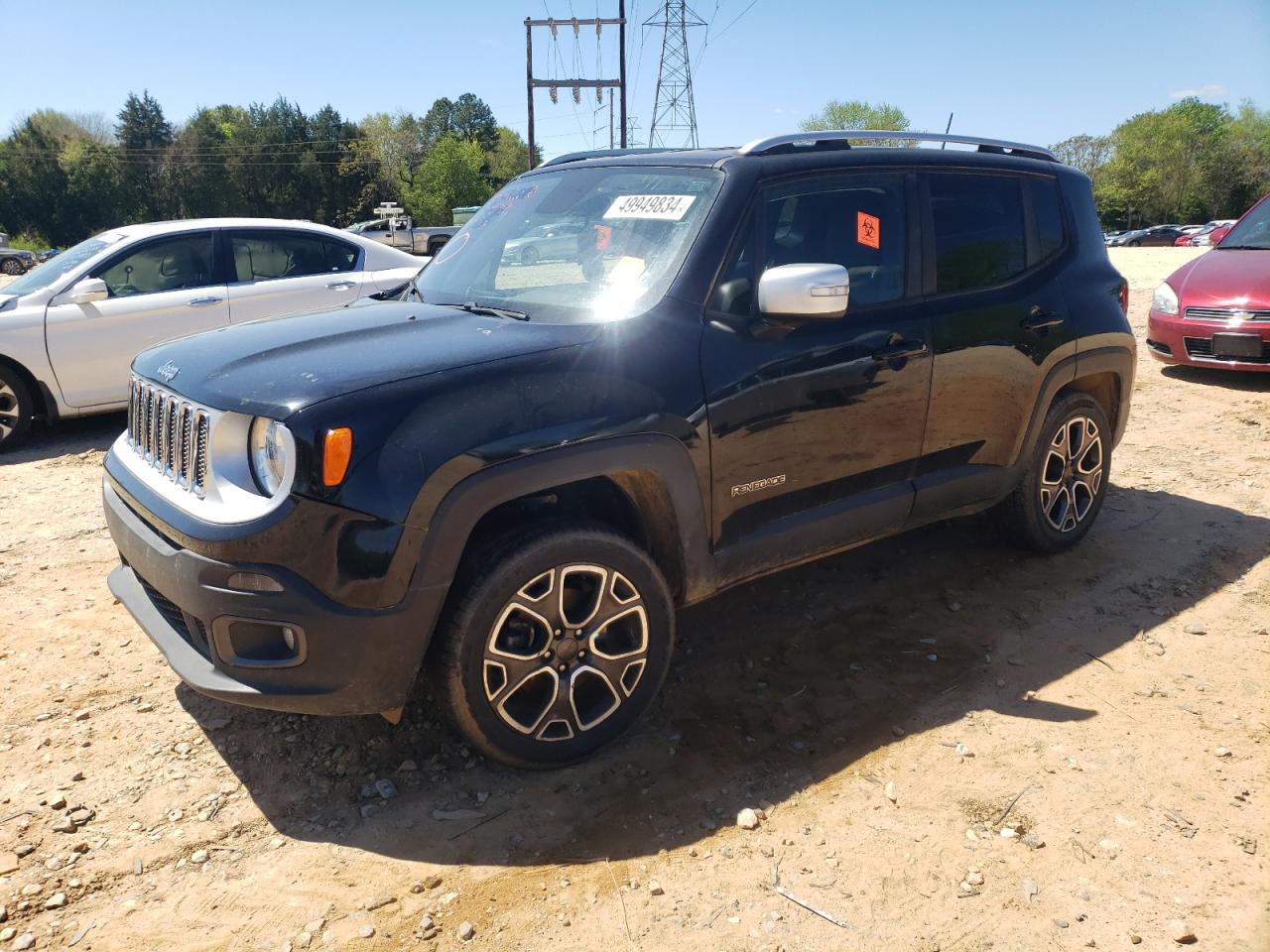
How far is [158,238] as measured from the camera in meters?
7.49

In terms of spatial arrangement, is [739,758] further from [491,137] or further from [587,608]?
[491,137]

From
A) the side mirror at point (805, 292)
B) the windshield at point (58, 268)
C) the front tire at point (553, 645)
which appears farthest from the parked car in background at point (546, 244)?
the windshield at point (58, 268)

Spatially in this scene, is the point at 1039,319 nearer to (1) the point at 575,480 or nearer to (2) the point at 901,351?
(2) the point at 901,351

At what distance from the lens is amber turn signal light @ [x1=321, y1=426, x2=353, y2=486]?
2475 mm

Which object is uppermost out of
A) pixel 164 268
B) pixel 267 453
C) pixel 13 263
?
pixel 164 268

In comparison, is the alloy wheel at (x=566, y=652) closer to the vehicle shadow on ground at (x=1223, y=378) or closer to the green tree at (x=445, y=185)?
the vehicle shadow on ground at (x=1223, y=378)

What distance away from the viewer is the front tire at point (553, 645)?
2.75 m

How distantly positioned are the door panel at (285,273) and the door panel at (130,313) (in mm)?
184

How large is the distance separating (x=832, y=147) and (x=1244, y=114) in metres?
121

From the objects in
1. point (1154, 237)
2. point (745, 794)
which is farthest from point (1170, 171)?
point (745, 794)

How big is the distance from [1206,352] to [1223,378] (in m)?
0.52

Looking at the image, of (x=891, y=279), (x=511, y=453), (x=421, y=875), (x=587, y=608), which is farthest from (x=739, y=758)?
(x=891, y=279)

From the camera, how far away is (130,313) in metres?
7.34

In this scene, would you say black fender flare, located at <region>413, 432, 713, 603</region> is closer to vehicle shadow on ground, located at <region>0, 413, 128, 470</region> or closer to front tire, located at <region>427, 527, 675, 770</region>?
front tire, located at <region>427, 527, 675, 770</region>
